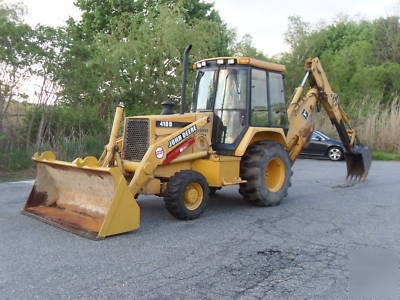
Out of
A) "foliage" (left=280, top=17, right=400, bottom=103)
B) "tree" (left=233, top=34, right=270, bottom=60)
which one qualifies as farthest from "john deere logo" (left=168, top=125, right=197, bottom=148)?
"tree" (left=233, top=34, right=270, bottom=60)

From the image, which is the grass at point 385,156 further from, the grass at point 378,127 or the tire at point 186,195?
the tire at point 186,195

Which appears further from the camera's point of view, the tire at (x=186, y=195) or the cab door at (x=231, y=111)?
the cab door at (x=231, y=111)

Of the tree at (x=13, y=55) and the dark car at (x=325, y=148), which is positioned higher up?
the tree at (x=13, y=55)

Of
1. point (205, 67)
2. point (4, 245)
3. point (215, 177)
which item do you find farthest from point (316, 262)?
point (205, 67)

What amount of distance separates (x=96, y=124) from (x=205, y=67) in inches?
315

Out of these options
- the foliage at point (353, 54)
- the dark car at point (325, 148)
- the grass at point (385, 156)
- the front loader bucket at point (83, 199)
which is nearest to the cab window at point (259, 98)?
the front loader bucket at point (83, 199)

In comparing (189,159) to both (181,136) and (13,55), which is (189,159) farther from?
(13,55)

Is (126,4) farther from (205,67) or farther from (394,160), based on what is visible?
(205,67)

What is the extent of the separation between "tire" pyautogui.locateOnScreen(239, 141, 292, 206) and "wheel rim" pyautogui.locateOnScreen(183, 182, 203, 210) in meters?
1.14

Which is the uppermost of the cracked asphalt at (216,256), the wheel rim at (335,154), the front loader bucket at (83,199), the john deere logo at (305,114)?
the john deere logo at (305,114)

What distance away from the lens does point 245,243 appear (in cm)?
547

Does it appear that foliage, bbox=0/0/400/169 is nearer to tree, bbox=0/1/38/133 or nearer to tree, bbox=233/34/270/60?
tree, bbox=0/1/38/133

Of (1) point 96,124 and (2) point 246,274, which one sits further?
(1) point 96,124

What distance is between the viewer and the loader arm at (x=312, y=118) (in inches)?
347
